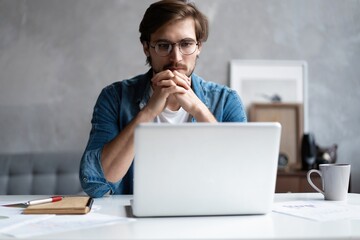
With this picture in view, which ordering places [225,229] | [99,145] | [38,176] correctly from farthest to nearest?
1. [38,176]
2. [99,145]
3. [225,229]

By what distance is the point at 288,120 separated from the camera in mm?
3227

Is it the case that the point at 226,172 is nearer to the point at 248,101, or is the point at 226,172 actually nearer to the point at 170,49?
the point at 170,49

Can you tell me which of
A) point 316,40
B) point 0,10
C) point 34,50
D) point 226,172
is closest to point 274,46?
point 316,40

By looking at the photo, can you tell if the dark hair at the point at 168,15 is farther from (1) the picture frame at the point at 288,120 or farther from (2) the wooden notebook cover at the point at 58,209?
(1) the picture frame at the point at 288,120

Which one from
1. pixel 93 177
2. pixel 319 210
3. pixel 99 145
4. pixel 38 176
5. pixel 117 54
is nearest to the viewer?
pixel 319 210

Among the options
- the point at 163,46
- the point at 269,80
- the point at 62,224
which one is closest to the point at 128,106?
the point at 163,46

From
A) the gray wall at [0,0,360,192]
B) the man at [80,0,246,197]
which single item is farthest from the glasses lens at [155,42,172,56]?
the gray wall at [0,0,360,192]

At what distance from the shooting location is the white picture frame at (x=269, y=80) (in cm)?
323

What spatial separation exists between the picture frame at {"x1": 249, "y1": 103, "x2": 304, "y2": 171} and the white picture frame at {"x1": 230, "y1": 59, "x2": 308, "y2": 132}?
0.05 m

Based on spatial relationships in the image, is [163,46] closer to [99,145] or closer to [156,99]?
[156,99]

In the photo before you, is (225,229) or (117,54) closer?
(225,229)

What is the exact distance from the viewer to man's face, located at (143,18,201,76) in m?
1.63

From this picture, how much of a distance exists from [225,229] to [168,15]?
3.21 feet

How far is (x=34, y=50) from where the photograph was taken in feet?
10.1
